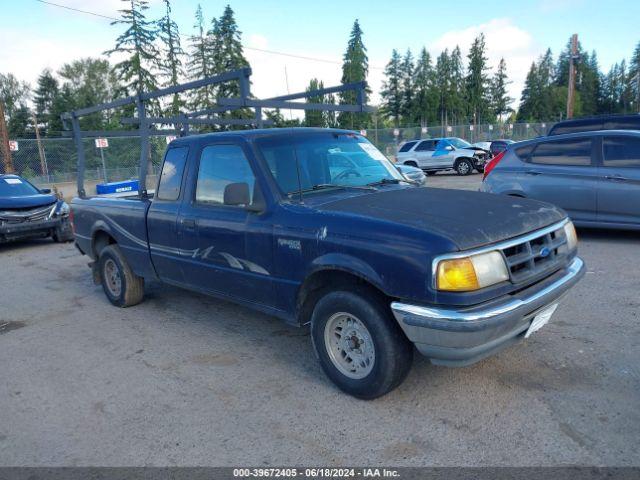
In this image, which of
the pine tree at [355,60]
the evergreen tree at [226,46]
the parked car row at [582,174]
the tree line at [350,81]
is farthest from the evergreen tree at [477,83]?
the parked car row at [582,174]

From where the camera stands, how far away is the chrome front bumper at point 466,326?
276 cm

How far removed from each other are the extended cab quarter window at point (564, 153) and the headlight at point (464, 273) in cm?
587

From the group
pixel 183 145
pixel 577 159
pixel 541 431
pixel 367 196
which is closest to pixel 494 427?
pixel 541 431

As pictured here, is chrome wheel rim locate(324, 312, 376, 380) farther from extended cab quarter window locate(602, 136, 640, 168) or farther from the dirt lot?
extended cab quarter window locate(602, 136, 640, 168)

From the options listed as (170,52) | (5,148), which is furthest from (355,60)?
(5,148)

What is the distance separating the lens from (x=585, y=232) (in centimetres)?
839

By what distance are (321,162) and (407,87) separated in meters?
85.2

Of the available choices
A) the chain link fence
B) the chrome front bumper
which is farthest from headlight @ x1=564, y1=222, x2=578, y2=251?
the chain link fence

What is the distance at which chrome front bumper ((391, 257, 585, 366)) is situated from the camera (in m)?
2.76

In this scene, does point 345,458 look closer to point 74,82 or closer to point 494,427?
point 494,427

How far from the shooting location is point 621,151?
24.0ft

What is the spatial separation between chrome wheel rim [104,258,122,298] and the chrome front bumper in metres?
4.00

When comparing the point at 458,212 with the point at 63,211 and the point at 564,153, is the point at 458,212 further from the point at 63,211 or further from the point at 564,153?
the point at 63,211

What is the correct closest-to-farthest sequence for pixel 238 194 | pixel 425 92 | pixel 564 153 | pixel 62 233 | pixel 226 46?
pixel 238 194, pixel 564 153, pixel 62 233, pixel 226 46, pixel 425 92
